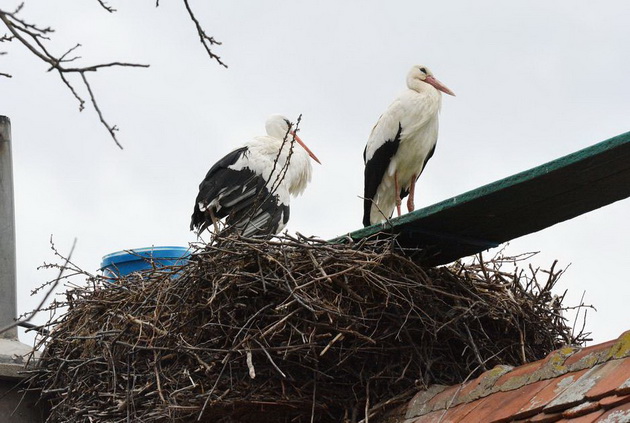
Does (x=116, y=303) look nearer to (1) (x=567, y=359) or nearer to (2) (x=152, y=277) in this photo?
(2) (x=152, y=277)

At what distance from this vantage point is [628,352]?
3.16 meters

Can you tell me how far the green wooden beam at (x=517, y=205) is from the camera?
3.74 m

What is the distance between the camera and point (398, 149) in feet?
25.6

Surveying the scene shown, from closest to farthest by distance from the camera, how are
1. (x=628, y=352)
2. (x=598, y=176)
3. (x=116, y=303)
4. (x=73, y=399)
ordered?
(x=628, y=352) → (x=598, y=176) → (x=73, y=399) → (x=116, y=303)

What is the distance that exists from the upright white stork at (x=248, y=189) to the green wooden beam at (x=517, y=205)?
2625 mm

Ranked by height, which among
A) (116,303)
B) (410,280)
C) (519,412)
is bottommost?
(519,412)

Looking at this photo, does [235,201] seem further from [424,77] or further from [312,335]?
[312,335]

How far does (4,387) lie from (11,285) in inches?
22.1

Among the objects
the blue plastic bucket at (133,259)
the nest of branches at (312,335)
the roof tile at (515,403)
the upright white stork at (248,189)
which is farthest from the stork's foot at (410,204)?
the roof tile at (515,403)

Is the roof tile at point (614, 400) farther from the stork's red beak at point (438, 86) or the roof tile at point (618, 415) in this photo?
the stork's red beak at point (438, 86)

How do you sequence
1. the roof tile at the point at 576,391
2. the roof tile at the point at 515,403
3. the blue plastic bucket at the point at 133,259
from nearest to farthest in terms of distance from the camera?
the roof tile at the point at 576,391 < the roof tile at the point at 515,403 < the blue plastic bucket at the point at 133,259

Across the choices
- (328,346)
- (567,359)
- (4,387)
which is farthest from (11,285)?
(567,359)

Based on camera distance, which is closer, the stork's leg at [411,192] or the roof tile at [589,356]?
the roof tile at [589,356]

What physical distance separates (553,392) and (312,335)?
1.38 m
